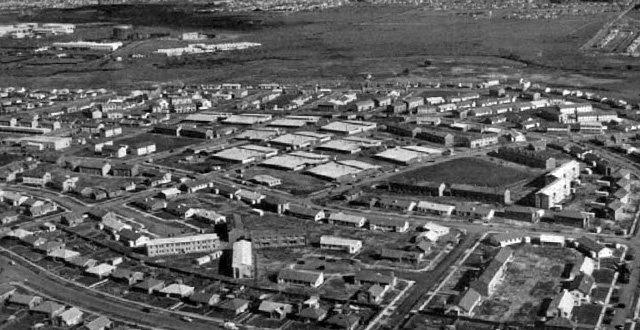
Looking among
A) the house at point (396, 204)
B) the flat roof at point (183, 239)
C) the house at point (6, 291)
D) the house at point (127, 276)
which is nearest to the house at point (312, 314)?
the house at point (127, 276)

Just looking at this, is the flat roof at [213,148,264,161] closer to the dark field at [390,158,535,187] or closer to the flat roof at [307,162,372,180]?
the flat roof at [307,162,372,180]

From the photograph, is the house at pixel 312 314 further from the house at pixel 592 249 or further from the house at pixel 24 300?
the house at pixel 592 249

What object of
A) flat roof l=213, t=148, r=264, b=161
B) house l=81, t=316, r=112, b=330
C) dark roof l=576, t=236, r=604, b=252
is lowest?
house l=81, t=316, r=112, b=330

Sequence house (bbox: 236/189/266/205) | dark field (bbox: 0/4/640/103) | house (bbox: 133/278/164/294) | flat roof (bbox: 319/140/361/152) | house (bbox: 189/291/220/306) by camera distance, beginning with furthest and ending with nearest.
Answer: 1. dark field (bbox: 0/4/640/103)
2. flat roof (bbox: 319/140/361/152)
3. house (bbox: 236/189/266/205)
4. house (bbox: 133/278/164/294)
5. house (bbox: 189/291/220/306)

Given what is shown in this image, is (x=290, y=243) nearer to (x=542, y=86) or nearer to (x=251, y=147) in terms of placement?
(x=251, y=147)

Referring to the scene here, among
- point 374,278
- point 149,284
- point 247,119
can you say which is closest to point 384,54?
point 247,119

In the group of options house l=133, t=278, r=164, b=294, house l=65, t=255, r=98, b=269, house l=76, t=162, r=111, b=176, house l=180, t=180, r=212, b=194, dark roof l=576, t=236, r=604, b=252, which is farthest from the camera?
house l=76, t=162, r=111, b=176

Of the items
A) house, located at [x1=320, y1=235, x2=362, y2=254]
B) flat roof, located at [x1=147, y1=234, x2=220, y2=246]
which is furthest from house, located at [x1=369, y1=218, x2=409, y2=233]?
flat roof, located at [x1=147, y1=234, x2=220, y2=246]
